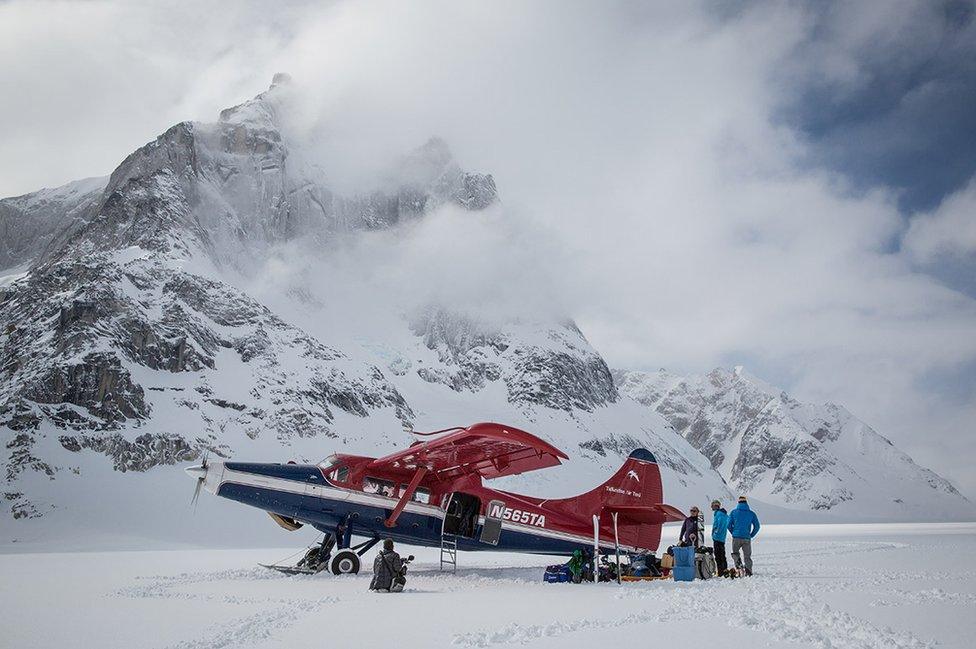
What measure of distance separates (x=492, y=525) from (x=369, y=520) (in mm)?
3418

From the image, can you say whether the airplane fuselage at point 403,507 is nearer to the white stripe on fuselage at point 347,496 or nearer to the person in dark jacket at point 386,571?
the white stripe on fuselage at point 347,496

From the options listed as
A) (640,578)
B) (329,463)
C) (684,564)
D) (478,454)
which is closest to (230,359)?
(329,463)

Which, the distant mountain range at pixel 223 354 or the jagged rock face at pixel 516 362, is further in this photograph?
the jagged rock face at pixel 516 362

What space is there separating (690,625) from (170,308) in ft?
275

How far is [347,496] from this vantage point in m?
17.3

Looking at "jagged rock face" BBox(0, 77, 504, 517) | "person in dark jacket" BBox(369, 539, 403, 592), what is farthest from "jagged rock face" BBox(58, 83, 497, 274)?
"person in dark jacket" BBox(369, 539, 403, 592)

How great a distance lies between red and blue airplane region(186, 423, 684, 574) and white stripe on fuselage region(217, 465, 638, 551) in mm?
27

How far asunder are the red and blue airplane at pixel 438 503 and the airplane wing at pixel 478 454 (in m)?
0.04

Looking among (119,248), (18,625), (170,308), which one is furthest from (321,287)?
(18,625)

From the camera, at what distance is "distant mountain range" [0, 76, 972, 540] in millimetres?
58281

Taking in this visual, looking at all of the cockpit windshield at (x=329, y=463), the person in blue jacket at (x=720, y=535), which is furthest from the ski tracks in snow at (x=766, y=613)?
the cockpit windshield at (x=329, y=463)

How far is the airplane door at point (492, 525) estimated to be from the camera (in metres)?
17.7

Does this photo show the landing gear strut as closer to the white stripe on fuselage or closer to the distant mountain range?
the white stripe on fuselage

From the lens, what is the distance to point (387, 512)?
57.5 ft
